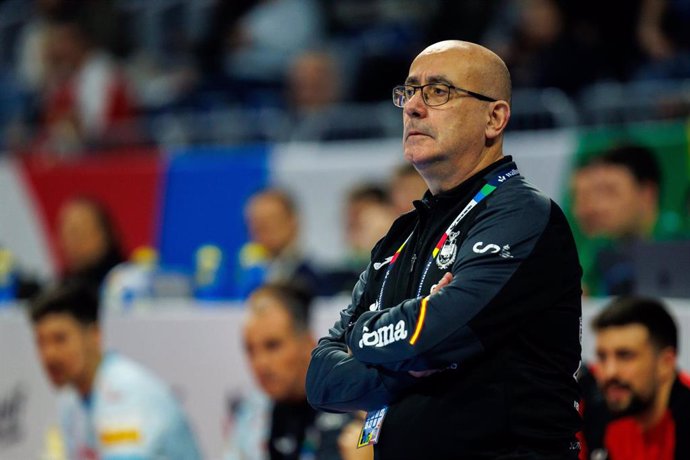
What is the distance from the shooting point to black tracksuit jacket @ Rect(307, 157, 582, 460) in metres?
3.18

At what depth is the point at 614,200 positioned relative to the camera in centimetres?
692

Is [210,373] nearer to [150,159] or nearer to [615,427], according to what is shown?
[615,427]

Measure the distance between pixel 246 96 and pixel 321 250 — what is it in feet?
8.08

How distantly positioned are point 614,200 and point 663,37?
8.36ft

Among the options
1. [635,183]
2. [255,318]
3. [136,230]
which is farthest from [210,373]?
A: [136,230]

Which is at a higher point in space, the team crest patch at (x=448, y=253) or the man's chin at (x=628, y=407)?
the team crest patch at (x=448, y=253)

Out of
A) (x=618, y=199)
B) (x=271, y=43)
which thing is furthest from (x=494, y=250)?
(x=271, y=43)

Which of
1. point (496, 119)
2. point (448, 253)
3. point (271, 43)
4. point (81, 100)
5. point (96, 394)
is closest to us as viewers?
point (448, 253)

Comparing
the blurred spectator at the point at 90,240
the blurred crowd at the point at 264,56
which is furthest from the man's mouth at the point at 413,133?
the blurred spectator at the point at 90,240

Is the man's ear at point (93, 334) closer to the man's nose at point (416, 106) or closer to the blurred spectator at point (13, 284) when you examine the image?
the blurred spectator at point (13, 284)

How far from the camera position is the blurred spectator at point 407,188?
24.5 ft

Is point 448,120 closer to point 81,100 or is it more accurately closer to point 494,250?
point 494,250

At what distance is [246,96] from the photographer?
11875mm

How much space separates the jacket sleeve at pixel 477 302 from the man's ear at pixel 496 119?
266 millimetres
